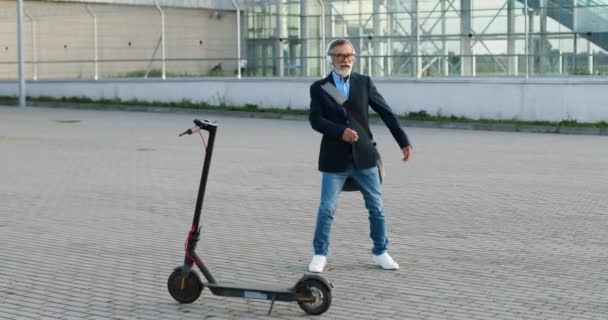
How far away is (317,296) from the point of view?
7.23m

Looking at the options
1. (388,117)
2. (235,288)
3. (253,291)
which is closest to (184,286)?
(235,288)

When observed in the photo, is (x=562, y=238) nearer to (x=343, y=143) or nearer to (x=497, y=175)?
(x=343, y=143)

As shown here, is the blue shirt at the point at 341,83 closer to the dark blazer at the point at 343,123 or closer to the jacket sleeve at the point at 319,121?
the dark blazer at the point at 343,123

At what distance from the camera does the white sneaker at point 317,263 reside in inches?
336

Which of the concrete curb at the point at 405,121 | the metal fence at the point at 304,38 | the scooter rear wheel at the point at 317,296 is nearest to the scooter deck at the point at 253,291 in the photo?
the scooter rear wheel at the point at 317,296

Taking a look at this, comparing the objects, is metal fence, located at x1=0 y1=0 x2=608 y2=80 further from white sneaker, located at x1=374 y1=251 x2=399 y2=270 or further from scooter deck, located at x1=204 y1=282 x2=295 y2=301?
scooter deck, located at x1=204 y1=282 x2=295 y2=301

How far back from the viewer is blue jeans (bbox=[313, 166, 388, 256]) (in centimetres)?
852

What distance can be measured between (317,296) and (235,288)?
519mm

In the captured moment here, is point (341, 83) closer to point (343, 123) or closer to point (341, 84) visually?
point (341, 84)

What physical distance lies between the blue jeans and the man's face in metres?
0.69

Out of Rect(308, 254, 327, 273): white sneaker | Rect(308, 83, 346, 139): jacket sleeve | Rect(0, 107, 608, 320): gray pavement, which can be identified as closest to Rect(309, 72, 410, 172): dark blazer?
Rect(308, 83, 346, 139): jacket sleeve

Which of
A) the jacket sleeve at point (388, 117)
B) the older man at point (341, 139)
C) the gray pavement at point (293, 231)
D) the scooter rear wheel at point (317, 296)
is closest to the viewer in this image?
the scooter rear wheel at point (317, 296)

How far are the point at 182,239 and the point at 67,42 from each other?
28.1m

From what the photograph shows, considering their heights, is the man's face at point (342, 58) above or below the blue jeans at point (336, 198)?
above
